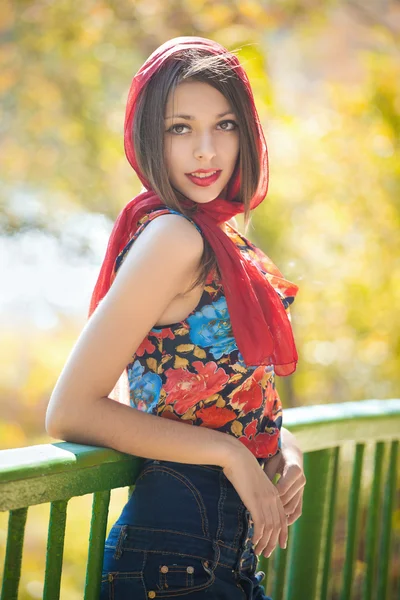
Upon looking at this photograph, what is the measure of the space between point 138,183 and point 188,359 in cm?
401

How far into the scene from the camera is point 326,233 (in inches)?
199

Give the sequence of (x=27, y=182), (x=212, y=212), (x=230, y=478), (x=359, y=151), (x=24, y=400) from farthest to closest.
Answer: (x=24, y=400), (x=27, y=182), (x=359, y=151), (x=212, y=212), (x=230, y=478)

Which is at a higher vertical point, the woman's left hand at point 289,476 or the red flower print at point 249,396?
the red flower print at point 249,396

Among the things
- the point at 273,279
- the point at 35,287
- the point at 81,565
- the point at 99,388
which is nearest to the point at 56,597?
the point at 99,388

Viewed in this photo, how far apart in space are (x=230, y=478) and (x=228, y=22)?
4374 mm

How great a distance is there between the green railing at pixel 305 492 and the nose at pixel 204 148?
25.3 inches

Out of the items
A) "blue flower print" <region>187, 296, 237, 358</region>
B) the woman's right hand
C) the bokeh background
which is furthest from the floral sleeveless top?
the bokeh background

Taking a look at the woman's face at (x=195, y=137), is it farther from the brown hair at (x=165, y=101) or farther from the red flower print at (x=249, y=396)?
the red flower print at (x=249, y=396)

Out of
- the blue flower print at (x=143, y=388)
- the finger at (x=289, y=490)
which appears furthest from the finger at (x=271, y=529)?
the blue flower print at (x=143, y=388)

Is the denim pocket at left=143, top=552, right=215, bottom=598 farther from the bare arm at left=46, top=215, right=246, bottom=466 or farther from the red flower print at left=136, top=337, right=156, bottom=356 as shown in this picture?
the red flower print at left=136, top=337, right=156, bottom=356

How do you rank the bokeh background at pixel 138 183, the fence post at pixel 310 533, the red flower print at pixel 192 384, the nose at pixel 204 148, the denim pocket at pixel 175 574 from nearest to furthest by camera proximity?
the denim pocket at pixel 175 574 < the red flower print at pixel 192 384 < the nose at pixel 204 148 < the fence post at pixel 310 533 < the bokeh background at pixel 138 183

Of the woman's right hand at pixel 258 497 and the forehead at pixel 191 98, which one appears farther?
the forehead at pixel 191 98

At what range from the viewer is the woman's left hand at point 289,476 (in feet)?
5.34

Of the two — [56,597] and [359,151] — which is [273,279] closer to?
[56,597]
